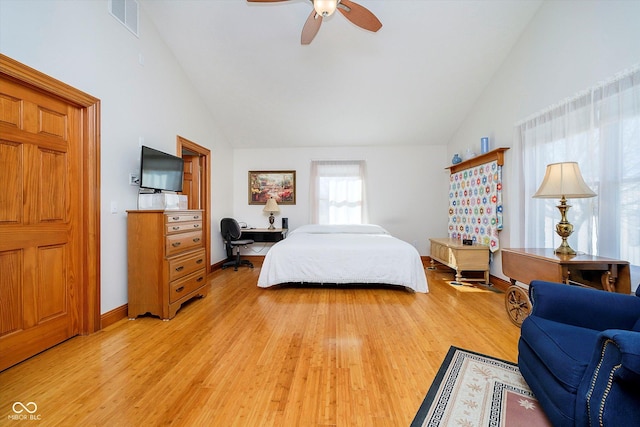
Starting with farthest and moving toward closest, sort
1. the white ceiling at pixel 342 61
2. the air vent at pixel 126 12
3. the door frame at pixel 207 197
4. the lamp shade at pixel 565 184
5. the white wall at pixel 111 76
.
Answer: the door frame at pixel 207 197 → the white ceiling at pixel 342 61 → the air vent at pixel 126 12 → the lamp shade at pixel 565 184 → the white wall at pixel 111 76

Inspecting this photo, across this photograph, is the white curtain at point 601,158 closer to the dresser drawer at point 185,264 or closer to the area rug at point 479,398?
the area rug at point 479,398

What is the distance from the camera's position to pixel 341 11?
2152 mm

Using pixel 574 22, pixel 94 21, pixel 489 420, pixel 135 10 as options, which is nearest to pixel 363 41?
pixel 574 22

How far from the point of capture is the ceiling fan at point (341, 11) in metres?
1.99

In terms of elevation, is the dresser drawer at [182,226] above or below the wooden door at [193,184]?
below

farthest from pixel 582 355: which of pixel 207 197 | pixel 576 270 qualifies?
pixel 207 197

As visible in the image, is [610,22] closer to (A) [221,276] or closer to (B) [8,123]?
(B) [8,123]

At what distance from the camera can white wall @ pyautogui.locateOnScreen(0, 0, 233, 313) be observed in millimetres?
1826

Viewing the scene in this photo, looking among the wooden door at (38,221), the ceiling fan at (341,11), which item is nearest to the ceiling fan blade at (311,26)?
the ceiling fan at (341,11)

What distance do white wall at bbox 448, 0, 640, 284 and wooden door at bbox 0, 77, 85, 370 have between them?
437 cm

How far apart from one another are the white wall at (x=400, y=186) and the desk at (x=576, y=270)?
9.23ft

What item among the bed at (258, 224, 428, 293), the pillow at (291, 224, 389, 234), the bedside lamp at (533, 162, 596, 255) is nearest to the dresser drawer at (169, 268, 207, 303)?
the bed at (258, 224, 428, 293)

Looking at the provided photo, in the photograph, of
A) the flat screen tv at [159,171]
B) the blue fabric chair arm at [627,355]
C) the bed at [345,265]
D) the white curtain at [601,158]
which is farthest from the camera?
the bed at [345,265]

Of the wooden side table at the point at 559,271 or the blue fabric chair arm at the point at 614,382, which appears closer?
the blue fabric chair arm at the point at 614,382
